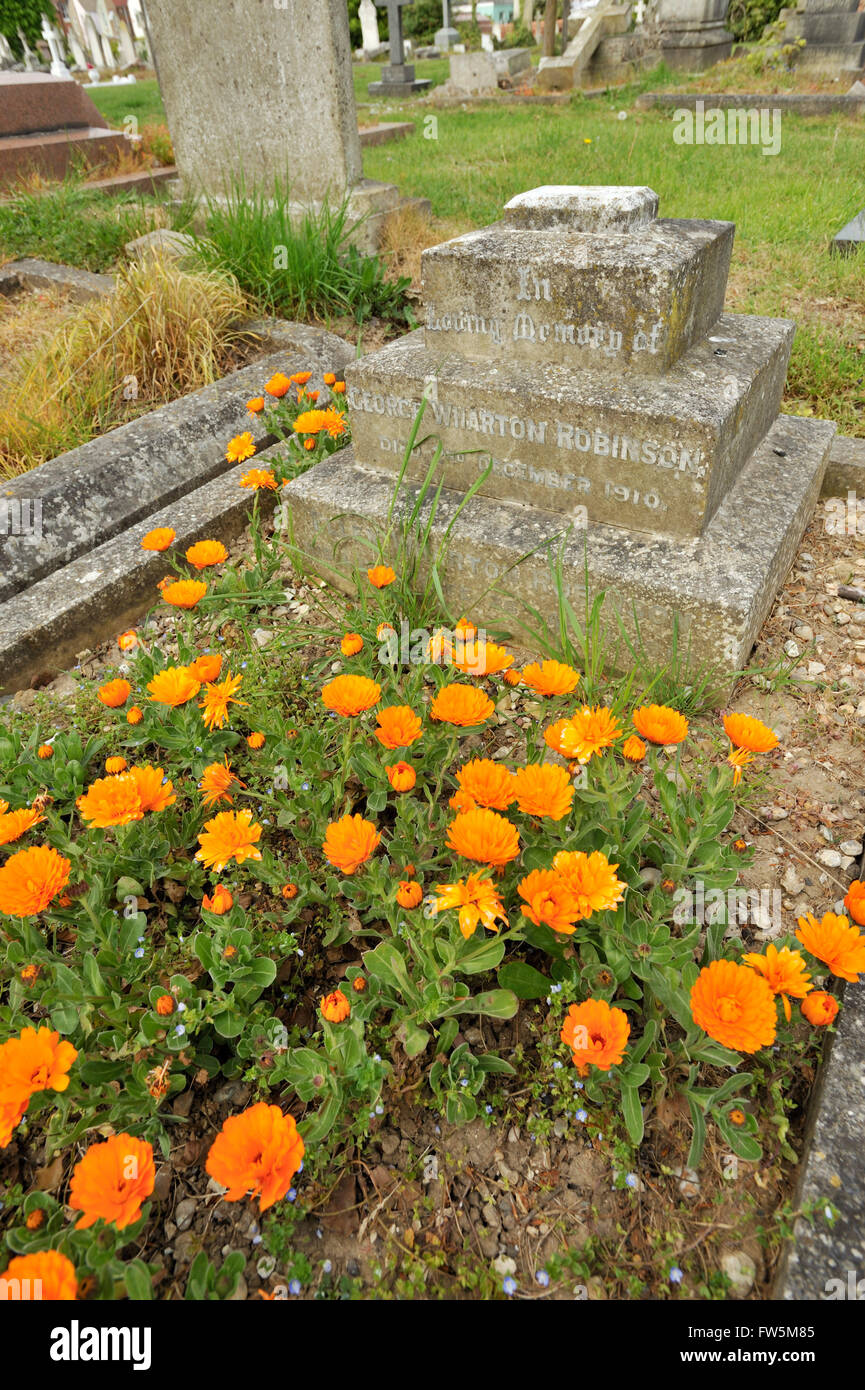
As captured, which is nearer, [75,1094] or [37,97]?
[75,1094]

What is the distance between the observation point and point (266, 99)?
4508 mm

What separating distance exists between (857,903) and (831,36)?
13648mm

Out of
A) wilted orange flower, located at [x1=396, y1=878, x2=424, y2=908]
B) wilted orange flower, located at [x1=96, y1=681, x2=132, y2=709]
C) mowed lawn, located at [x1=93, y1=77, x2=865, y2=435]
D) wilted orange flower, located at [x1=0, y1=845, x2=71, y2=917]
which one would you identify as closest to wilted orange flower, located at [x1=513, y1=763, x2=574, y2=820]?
wilted orange flower, located at [x1=396, y1=878, x2=424, y2=908]

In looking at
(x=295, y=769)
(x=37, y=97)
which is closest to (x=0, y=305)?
(x=37, y=97)

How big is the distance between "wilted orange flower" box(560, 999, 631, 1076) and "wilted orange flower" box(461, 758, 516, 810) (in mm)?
377

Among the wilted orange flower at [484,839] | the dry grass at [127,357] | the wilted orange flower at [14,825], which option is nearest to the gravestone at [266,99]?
the dry grass at [127,357]

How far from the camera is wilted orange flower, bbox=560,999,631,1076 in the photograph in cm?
122

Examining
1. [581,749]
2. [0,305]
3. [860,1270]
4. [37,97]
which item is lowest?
[860,1270]

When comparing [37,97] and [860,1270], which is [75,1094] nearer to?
[860,1270]

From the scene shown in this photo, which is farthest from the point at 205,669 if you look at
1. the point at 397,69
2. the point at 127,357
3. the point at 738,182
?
the point at 397,69

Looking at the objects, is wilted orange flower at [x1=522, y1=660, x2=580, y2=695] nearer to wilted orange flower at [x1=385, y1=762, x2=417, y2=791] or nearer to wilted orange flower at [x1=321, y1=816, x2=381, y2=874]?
wilted orange flower at [x1=385, y1=762, x2=417, y2=791]

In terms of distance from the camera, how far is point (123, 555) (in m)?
2.93

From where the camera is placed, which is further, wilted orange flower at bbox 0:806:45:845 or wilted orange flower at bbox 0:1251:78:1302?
wilted orange flower at bbox 0:806:45:845
